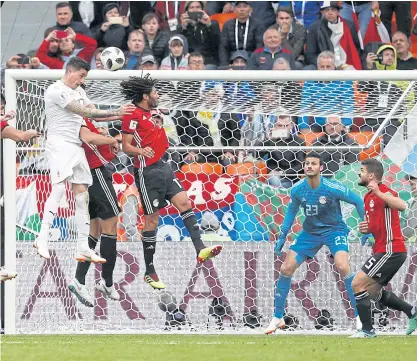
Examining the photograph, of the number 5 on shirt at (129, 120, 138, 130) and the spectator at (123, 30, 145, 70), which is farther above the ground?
the spectator at (123, 30, 145, 70)

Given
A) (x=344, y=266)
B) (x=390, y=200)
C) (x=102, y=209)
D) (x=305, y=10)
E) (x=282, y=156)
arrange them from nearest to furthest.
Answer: (x=390, y=200), (x=102, y=209), (x=344, y=266), (x=282, y=156), (x=305, y=10)

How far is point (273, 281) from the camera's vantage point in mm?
12922

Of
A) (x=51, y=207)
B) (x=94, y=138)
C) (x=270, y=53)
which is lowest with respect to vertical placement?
(x=51, y=207)

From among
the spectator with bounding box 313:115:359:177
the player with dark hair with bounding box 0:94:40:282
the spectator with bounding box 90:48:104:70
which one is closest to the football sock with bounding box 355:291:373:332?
the spectator with bounding box 313:115:359:177

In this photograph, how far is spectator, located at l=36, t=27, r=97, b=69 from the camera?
52.5 ft

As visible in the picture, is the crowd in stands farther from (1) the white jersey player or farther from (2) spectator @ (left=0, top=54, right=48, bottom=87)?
(1) the white jersey player

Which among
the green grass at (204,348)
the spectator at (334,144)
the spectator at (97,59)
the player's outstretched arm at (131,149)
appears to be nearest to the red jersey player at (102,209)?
the player's outstretched arm at (131,149)

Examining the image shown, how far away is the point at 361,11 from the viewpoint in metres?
16.8

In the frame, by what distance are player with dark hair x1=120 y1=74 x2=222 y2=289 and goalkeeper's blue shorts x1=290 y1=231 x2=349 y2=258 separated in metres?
1.14

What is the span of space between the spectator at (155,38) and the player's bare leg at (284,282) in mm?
5139

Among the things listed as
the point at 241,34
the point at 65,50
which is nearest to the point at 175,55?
the point at 241,34

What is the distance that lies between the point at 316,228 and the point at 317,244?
17 centimetres

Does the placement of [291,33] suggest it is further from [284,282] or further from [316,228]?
[284,282]

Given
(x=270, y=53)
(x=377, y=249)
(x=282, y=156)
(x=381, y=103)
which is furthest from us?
(x=270, y=53)
